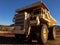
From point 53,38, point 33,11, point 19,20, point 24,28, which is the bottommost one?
point 53,38

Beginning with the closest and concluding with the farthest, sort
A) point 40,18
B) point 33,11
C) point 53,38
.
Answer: point 40,18 → point 33,11 → point 53,38

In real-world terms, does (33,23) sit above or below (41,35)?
above

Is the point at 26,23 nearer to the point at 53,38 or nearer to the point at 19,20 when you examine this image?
the point at 19,20

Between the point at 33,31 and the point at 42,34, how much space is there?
590mm

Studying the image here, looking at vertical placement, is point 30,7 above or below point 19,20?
above

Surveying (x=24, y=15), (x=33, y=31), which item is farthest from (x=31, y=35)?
(x=24, y=15)

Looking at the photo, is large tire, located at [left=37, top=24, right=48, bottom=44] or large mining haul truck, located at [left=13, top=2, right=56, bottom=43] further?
large mining haul truck, located at [left=13, top=2, right=56, bottom=43]

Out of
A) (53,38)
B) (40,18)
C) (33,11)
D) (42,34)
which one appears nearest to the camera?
(42,34)

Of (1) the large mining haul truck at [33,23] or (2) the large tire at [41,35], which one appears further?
(1) the large mining haul truck at [33,23]

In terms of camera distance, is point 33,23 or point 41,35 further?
point 33,23

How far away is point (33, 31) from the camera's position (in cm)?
688

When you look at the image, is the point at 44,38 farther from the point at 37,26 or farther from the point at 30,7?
the point at 30,7

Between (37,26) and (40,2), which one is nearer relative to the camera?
(37,26)

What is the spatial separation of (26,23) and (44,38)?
134 cm
